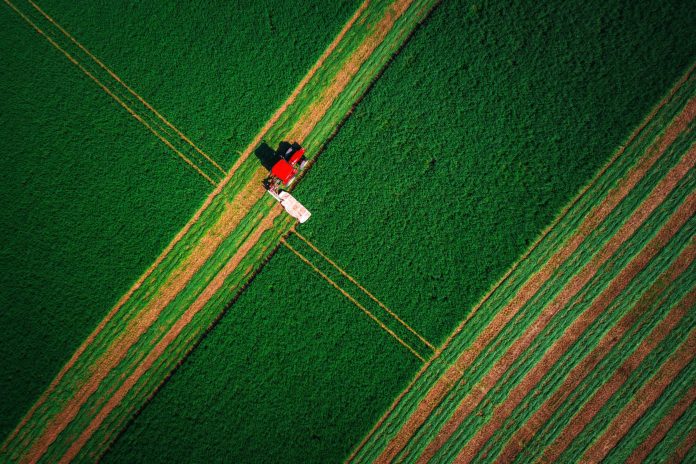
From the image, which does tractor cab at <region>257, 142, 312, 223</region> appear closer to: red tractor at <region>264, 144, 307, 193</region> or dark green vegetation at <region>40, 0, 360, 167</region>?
red tractor at <region>264, 144, 307, 193</region>

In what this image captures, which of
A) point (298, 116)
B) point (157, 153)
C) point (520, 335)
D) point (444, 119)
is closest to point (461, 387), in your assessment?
point (520, 335)

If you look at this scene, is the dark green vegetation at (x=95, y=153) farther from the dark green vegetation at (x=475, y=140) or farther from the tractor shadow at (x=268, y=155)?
the dark green vegetation at (x=475, y=140)

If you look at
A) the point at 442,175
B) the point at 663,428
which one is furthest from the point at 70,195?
the point at 663,428

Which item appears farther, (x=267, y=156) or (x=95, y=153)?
(x=267, y=156)

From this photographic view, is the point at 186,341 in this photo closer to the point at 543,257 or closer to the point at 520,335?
the point at 520,335

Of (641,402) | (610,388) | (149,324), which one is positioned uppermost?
(641,402)

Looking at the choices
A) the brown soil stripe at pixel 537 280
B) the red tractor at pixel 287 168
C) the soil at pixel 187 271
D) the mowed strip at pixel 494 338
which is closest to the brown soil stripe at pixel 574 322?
the mowed strip at pixel 494 338

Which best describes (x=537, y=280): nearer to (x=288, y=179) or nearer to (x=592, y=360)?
(x=592, y=360)
